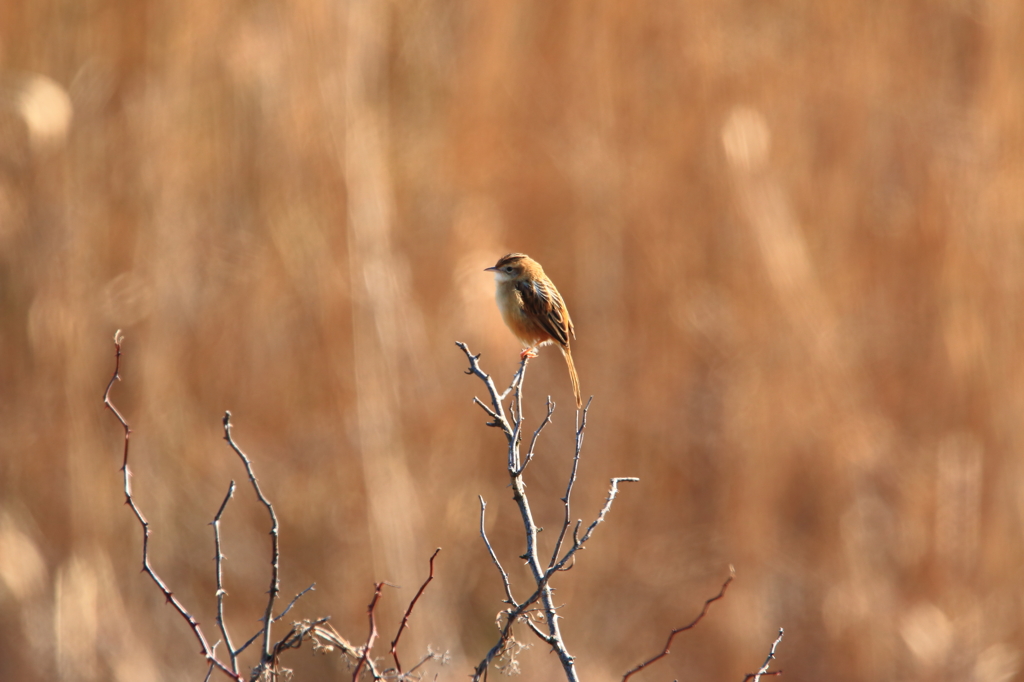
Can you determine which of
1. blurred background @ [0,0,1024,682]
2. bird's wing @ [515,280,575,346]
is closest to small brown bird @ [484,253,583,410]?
bird's wing @ [515,280,575,346]

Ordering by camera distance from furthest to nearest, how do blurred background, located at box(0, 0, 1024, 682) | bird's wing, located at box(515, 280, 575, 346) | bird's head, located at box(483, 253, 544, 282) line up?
blurred background, located at box(0, 0, 1024, 682) → bird's head, located at box(483, 253, 544, 282) → bird's wing, located at box(515, 280, 575, 346)

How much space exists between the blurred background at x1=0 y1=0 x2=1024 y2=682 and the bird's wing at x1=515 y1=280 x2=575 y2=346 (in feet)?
5.71

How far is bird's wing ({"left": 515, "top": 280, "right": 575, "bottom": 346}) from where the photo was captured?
411 centimetres

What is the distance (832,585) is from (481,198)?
3.56 meters

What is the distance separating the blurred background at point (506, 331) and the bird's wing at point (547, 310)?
1740 millimetres

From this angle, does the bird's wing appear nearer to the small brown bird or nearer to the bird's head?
the small brown bird

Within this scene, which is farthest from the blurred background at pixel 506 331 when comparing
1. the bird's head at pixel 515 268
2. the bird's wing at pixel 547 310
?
the bird's wing at pixel 547 310

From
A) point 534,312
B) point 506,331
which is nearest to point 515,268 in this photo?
point 534,312

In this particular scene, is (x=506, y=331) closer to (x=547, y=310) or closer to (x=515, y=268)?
(x=515, y=268)

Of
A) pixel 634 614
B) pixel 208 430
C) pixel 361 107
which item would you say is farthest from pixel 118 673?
pixel 361 107

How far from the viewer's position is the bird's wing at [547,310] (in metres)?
4.11

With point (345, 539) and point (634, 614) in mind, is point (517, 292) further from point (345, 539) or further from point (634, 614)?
point (634, 614)

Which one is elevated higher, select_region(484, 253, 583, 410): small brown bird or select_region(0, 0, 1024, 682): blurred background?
select_region(0, 0, 1024, 682): blurred background

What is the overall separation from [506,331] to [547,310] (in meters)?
2.14
